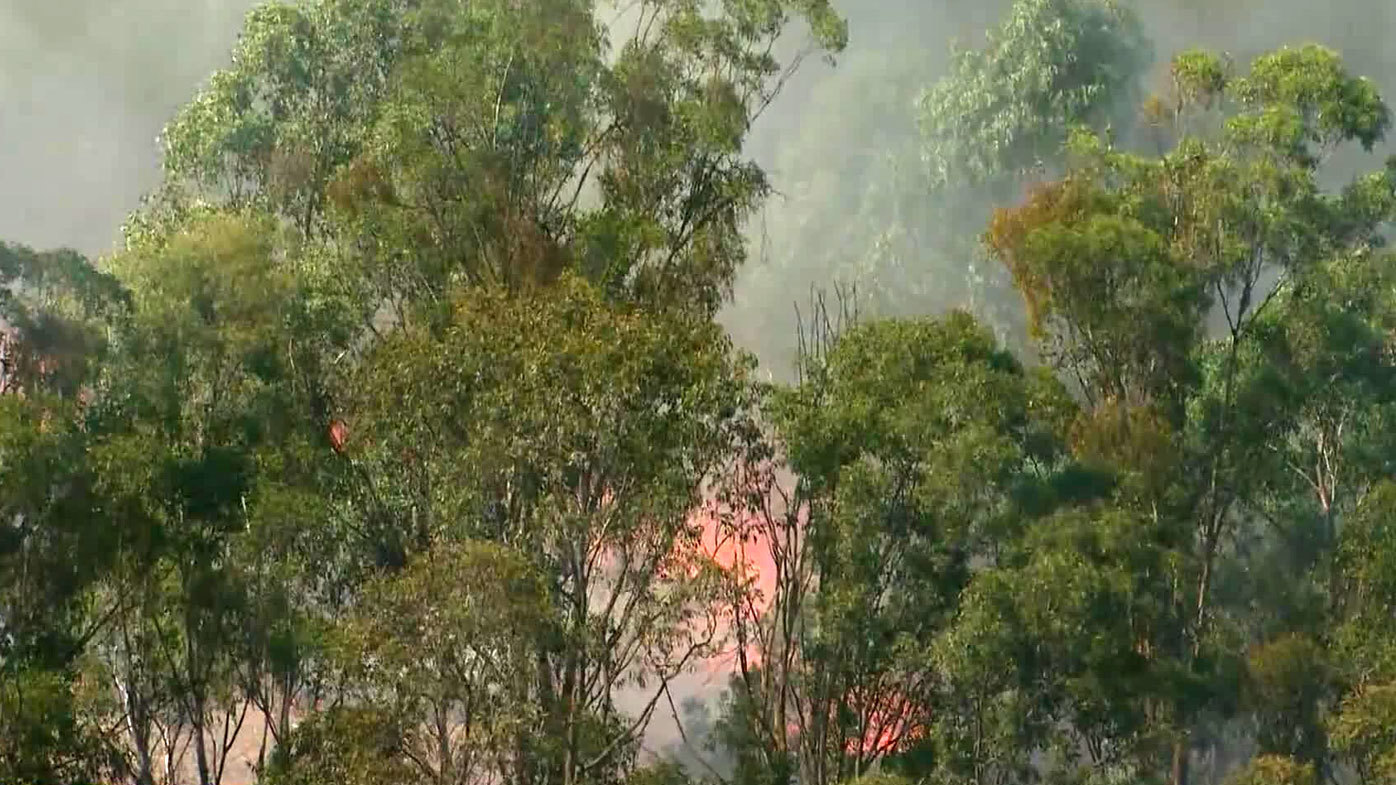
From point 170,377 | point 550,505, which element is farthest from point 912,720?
point 170,377

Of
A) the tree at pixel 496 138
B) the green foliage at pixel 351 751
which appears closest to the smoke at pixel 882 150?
the tree at pixel 496 138

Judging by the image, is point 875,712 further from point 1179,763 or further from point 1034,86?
point 1034,86

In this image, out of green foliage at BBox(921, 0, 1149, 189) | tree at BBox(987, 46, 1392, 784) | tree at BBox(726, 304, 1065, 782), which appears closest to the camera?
tree at BBox(726, 304, 1065, 782)

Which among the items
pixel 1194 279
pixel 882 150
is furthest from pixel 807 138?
pixel 1194 279

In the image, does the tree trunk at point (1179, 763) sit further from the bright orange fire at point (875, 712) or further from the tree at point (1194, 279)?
the bright orange fire at point (875, 712)

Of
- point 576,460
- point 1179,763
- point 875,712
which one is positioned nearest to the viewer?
point 576,460

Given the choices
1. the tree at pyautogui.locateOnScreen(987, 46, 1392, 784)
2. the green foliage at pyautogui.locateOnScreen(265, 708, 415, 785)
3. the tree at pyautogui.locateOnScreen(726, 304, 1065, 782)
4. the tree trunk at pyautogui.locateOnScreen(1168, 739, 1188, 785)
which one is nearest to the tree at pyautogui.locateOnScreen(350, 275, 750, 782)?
the green foliage at pyautogui.locateOnScreen(265, 708, 415, 785)

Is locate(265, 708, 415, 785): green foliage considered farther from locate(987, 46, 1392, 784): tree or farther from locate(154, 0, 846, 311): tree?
locate(987, 46, 1392, 784): tree

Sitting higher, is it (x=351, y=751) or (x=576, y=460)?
(x=576, y=460)

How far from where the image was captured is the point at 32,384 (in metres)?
13.1

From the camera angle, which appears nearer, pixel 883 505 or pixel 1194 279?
pixel 883 505

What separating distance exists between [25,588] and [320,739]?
2.62 meters

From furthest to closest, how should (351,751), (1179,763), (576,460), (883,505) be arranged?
(1179,763) → (883,505) → (576,460) → (351,751)

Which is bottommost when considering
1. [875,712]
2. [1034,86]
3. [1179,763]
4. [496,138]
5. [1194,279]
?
[1179,763]
